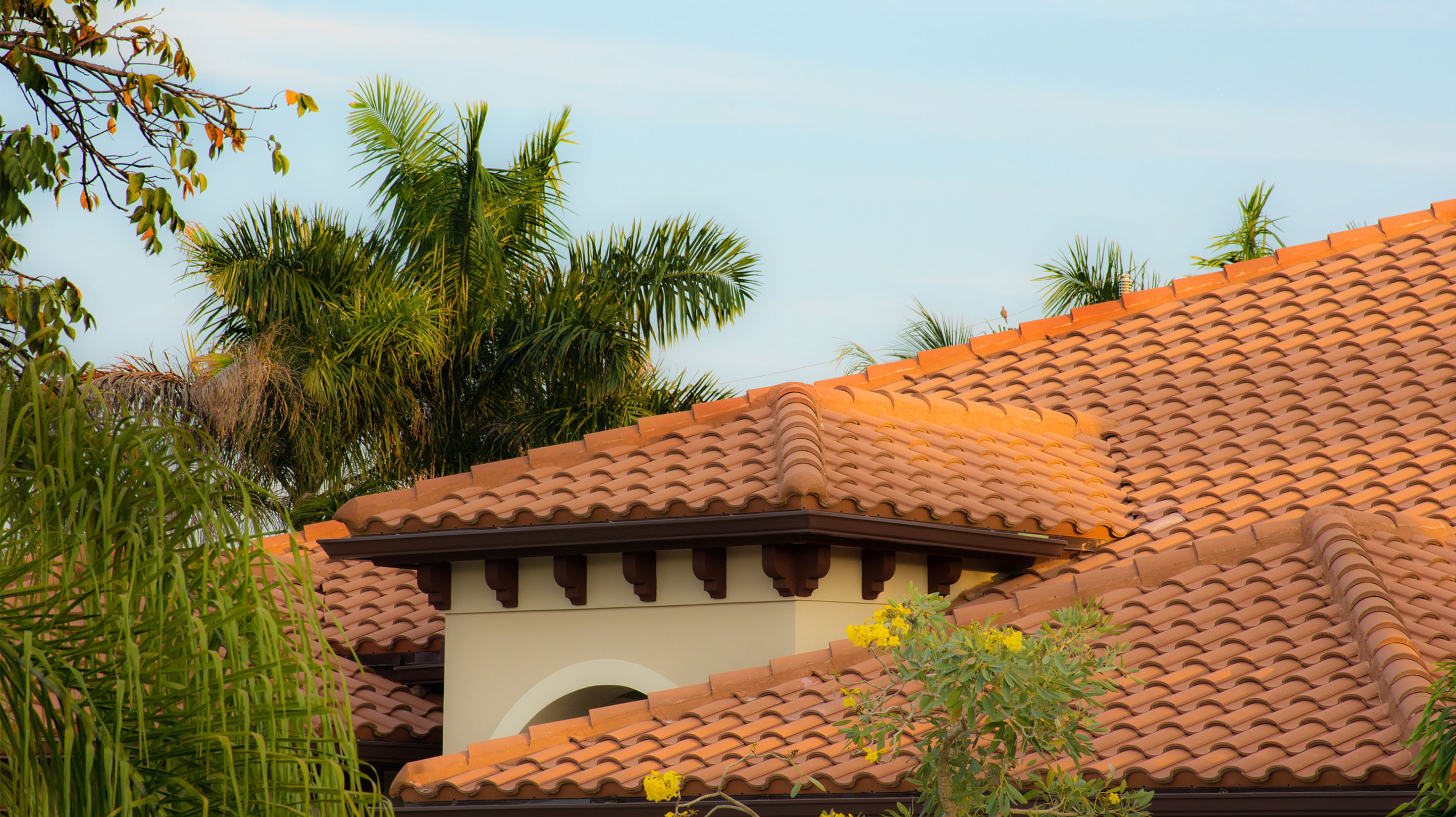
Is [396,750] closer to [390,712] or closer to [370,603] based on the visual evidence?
[390,712]

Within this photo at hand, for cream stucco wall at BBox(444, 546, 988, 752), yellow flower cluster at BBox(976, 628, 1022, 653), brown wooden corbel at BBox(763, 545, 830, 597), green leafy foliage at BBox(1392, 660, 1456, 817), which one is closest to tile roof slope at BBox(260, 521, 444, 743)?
cream stucco wall at BBox(444, 546, 988, 752)

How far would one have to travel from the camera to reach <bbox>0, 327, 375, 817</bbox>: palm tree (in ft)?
13.3

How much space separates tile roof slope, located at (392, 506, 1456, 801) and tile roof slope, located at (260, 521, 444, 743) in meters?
2.14

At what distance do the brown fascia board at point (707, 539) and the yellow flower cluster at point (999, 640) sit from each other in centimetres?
311

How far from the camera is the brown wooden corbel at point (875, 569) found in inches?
352

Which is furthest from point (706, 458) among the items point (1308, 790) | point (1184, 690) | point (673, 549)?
point (1308, 790)

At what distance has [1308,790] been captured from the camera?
6.25m

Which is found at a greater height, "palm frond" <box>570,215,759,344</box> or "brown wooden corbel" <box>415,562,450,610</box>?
"palm frond" <box>570,215,759,344</box>

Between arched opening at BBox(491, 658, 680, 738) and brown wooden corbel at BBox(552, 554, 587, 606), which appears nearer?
arched opening at BBox(491, 658, 680, 738)

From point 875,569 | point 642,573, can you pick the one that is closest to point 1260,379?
→ point 875,569

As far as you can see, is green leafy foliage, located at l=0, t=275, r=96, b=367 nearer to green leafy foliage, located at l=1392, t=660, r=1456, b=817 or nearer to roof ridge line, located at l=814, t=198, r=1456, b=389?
green leafy foliage, located at l=1392, t=660, r=1456, b=817

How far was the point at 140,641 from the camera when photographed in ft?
13.8

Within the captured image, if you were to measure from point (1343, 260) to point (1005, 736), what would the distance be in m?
9.68

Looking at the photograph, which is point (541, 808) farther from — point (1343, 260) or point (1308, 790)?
point (1343, 260)
